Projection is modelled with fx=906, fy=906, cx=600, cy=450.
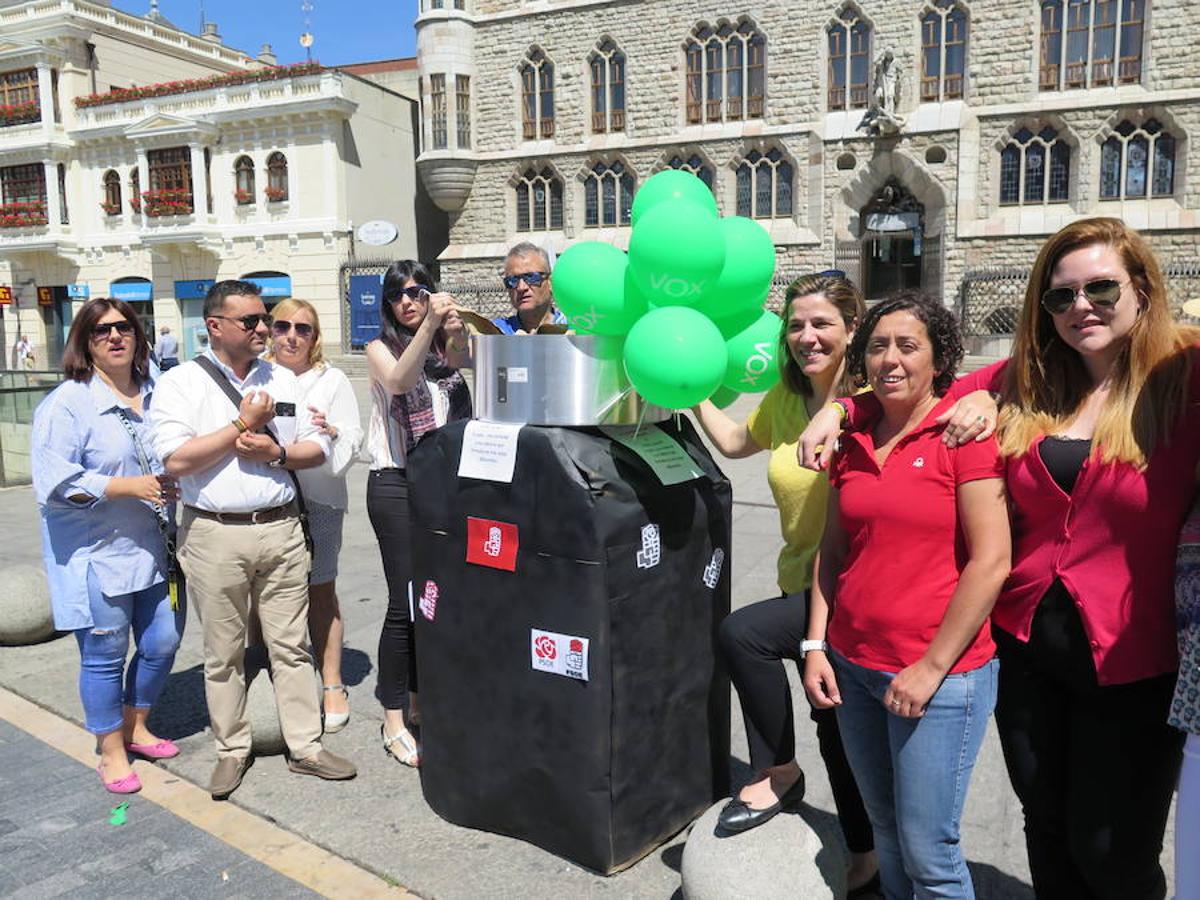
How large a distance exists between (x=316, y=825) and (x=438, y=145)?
2703 cm

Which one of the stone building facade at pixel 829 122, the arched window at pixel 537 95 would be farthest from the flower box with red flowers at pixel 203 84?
the arched window at pixel 537 95

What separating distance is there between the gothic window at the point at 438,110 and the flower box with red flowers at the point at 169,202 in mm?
8182

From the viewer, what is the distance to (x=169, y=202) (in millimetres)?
28734

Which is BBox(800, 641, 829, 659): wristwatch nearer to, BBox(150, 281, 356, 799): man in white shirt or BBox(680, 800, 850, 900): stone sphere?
BBox(680, 800, 850, 900): stone sphere

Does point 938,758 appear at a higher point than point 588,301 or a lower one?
lower

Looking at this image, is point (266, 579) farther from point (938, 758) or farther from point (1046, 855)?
point (1046, 855)

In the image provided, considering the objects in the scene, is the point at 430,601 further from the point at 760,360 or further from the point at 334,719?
the point at 760,360

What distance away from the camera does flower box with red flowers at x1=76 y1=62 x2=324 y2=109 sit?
27031 millimetres

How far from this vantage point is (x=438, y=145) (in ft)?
90.7

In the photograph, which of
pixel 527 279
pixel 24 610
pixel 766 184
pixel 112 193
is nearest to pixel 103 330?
pixel 527 279

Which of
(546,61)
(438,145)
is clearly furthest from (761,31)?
(438,145)

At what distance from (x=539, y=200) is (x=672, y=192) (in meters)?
25.9

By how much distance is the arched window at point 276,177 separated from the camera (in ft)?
90.8

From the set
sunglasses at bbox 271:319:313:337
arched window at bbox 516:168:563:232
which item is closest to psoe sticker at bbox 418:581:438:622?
sunglasses at bbox 271:319:313:337
